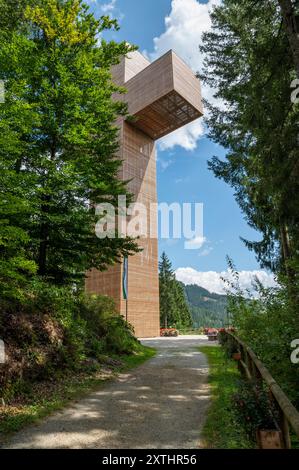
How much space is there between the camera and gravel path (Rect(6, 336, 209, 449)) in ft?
14.4

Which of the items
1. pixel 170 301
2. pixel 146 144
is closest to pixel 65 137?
pixel 146 144

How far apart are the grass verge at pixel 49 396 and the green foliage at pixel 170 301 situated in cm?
4304

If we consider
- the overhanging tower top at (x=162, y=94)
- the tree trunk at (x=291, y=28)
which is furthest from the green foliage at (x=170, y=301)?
the tree trunk at (x=291, y=28)

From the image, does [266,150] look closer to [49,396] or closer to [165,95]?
[49,396]

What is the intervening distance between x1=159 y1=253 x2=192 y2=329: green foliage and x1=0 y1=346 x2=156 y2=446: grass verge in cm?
4304

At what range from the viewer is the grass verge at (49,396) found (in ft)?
16.8

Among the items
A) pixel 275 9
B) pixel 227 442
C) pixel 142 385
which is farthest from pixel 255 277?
pixel 275 9

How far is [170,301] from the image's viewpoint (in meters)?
53.9

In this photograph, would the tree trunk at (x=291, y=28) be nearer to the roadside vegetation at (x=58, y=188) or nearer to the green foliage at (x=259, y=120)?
the green foliage at (x=259, y=120)

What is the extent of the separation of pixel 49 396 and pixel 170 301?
48.5 metres

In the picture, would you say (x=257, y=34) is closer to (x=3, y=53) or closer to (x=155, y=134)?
(x=3, y=53)

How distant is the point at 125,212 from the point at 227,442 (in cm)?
938

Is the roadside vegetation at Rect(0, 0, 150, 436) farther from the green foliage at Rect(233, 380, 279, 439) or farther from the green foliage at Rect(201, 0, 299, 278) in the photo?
the green foliage at Rect(201, 0, 299, 278)

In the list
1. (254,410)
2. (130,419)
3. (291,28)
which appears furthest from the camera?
(291,28)
